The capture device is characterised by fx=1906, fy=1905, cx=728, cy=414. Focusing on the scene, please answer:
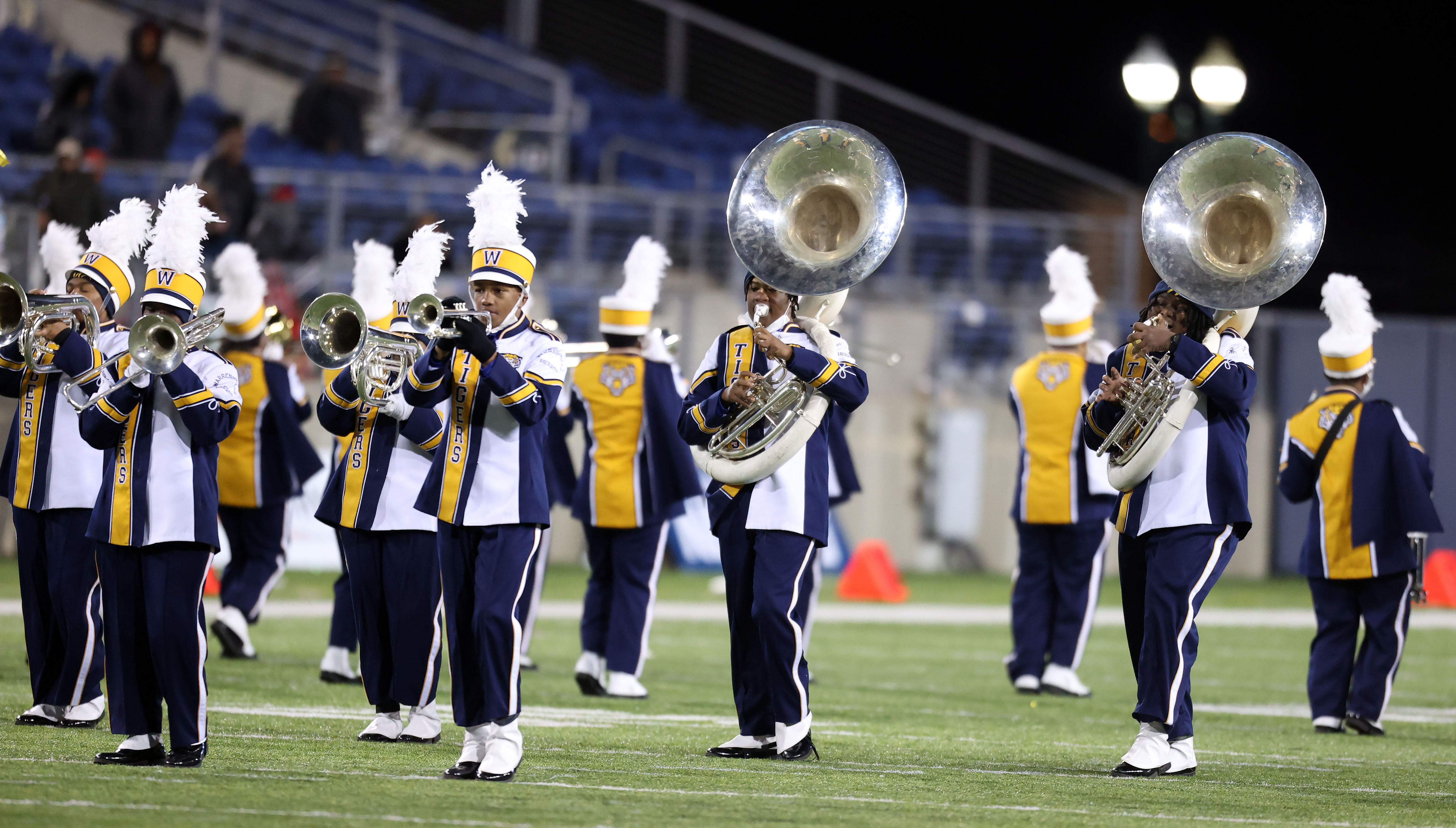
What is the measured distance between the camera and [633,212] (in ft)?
64.2

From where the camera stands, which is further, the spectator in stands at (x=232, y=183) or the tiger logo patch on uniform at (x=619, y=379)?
the spectator in stands at (x=232, y=183)

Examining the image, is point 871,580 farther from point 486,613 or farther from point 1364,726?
point 486,613

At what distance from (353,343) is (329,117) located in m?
14.1

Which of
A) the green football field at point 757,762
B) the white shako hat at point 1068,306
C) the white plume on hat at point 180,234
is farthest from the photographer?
the white shako hat at point 1068,306

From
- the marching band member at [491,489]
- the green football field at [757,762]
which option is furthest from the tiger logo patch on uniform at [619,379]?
the marching band member at [491,489]

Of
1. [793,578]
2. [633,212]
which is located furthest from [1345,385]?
[633,212]

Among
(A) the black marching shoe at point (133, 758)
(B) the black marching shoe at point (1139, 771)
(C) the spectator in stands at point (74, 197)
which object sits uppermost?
(C) the spectator in stands at point (74, 197)

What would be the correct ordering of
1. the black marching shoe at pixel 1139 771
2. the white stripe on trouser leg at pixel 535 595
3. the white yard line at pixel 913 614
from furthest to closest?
the white yard line at pixel 913 614, the white stripe on trouser leg at pixel 535 595, the black marching shoe at pixel 1139 771

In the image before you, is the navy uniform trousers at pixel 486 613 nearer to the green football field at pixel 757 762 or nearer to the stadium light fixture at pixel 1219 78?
the green football field at pixel 757 762

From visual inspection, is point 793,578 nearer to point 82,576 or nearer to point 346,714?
point 346,714

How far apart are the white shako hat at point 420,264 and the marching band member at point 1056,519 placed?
183 inches

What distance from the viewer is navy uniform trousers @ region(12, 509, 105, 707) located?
762cm

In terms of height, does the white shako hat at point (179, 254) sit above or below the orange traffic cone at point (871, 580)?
above

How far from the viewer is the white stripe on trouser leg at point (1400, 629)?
9.44m
